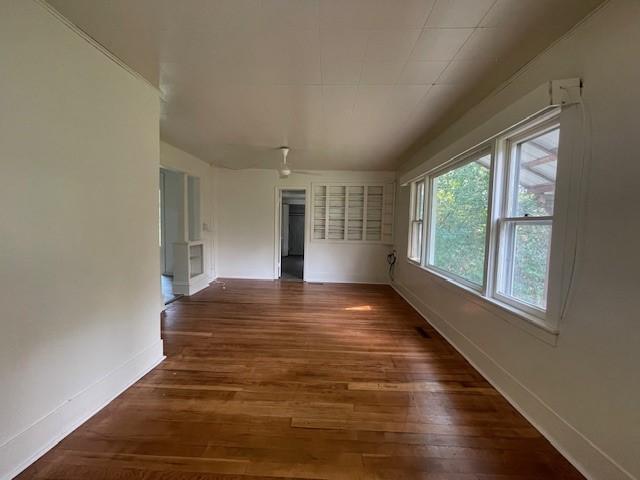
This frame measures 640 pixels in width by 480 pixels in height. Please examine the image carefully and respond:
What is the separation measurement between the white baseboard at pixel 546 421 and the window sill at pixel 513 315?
381mm

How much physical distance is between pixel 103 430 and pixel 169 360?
83 centimetres

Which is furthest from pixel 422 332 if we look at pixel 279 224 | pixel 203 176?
pixel 203 176

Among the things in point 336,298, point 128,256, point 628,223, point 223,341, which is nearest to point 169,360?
point 223,341

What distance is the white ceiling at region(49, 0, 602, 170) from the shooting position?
1.40 meters

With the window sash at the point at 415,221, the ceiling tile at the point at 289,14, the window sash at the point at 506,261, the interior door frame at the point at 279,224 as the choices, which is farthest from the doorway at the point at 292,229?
the ceiling tile at the point at 289,14

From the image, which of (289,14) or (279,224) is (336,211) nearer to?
(279,224)

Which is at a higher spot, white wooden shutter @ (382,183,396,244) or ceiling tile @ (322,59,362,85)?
ceiling tile @ (322,59,362,85)

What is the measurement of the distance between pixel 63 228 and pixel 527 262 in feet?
9.90

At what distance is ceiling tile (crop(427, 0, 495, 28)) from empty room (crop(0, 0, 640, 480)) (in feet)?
0.03

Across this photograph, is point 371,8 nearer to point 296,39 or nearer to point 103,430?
point 296,39

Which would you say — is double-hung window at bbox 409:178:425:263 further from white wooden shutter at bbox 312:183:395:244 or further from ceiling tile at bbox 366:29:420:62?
ceiling tile at bbox 366:29:420:62

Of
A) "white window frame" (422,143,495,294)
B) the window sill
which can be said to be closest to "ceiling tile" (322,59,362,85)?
"white window frame" (422,143,495,294)

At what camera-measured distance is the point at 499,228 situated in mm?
2230

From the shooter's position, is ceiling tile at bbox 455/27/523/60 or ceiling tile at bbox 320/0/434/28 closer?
ceiling tile at bbox 320/0/434/28
